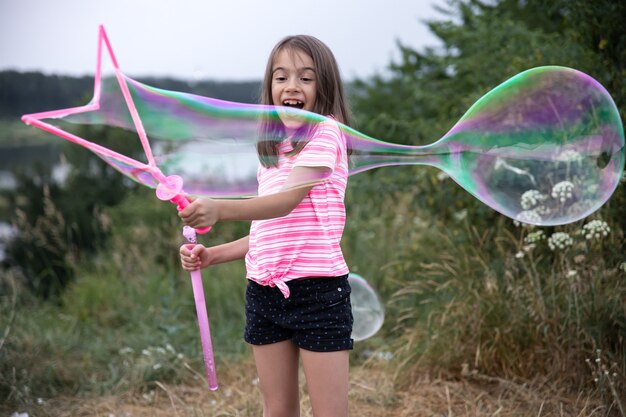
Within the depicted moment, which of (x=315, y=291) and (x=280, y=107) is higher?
(x=280, y=107)

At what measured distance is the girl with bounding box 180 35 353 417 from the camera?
1.99 metres

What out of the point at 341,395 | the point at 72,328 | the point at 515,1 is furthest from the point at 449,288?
the point at 515,1

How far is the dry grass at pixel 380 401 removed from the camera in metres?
2.84

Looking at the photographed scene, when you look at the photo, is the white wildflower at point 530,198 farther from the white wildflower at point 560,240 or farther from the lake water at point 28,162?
the lake water at point 28,162

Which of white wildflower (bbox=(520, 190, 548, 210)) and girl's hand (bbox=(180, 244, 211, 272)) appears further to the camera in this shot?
white wildflower (bbox=(520, 190, 548, 210))

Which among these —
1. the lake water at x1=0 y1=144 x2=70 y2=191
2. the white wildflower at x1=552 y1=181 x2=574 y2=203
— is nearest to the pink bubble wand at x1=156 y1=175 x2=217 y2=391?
the white wildflower at x1=552 y1=181 x2=574 y2=203

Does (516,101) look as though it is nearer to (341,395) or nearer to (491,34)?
(341,395)

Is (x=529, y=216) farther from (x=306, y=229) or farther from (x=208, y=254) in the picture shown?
(x=208, y=254)

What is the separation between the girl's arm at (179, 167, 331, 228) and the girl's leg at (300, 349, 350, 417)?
42 cm

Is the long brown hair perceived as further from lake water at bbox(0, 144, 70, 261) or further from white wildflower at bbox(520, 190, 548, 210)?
lake water at bbox(0, 144, 70, 261)

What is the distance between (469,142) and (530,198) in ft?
1.28

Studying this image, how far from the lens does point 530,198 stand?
8.77 feet

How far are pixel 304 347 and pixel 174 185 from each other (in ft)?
1.92

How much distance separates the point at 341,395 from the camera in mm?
2018
